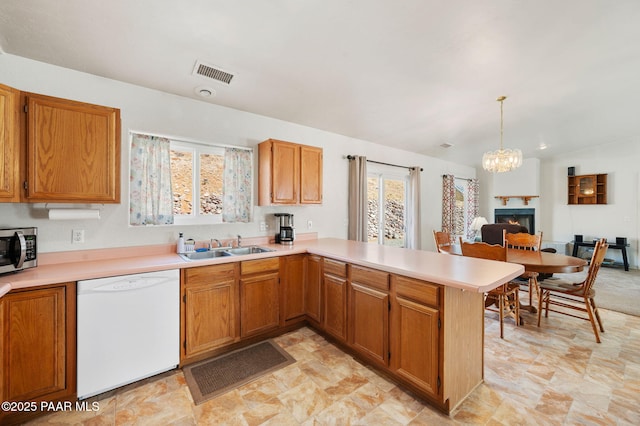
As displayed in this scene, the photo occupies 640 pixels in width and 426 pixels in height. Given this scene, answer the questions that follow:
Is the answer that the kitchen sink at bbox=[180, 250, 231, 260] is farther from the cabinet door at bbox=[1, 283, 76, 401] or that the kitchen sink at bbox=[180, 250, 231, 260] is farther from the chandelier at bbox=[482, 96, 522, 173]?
the chandelier at bbox=[482, 96, 522, 173]

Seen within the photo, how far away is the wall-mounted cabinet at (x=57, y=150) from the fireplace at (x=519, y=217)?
26.7ft

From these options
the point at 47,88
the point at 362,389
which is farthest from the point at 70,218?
the point at 362,389

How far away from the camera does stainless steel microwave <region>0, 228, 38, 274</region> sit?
1667 millimetres

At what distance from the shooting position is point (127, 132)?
245 centimetres

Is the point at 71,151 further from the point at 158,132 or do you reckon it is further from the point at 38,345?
the point at 38,345

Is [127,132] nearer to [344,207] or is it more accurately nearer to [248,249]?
[248,249]

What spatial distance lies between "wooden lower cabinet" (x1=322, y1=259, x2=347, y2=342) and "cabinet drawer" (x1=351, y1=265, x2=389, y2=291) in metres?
0.13

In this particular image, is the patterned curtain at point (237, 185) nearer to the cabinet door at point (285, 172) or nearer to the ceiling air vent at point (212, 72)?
the cabinet door at point (285, 172)

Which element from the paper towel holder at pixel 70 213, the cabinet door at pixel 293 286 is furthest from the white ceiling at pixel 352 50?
the cabinet door at pixel 293 286

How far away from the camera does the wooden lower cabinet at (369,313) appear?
80.4 inches

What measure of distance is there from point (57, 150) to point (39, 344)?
1.30 meters

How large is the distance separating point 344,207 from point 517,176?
549 cm

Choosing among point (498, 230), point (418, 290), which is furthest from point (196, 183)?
point (498, 230)

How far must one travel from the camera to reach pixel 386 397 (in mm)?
1885
